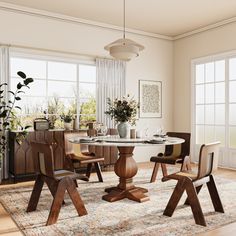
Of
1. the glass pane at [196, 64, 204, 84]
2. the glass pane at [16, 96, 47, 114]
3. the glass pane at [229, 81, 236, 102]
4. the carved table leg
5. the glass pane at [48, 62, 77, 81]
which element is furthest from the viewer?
the glass pane at [196, 64, 204, 84]

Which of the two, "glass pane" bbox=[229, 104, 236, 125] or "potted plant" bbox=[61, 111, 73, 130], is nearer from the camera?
"potted plant" bbox=[61, 111, 73, 130]

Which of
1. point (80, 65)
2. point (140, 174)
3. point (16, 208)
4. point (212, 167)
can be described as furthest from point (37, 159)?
point (80, 65)

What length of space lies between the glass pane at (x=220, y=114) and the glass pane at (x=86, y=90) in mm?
2701

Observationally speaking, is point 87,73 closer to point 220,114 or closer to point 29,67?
point 29,67

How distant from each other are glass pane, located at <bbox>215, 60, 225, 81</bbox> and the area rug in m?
2.80

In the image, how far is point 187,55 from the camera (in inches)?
266

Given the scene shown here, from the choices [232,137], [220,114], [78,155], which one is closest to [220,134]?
[232,137]

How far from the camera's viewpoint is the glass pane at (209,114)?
625cm

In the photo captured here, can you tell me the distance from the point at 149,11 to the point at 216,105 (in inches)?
97.7

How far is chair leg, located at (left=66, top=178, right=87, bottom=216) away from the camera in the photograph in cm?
297

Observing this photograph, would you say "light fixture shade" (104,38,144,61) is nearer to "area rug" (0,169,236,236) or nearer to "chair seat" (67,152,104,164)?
"chair seat" (67,152,104,164)

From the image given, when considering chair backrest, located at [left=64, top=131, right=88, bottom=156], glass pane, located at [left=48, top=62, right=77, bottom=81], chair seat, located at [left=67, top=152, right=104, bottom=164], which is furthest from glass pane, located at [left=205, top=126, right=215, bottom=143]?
glass pane, located at [left=48, top=62, right=77, bottom=81]

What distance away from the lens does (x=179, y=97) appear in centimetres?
698

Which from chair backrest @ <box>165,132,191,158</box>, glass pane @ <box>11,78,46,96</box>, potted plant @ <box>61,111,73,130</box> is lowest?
chair backrest @ <box>165,132,191,158</box>
